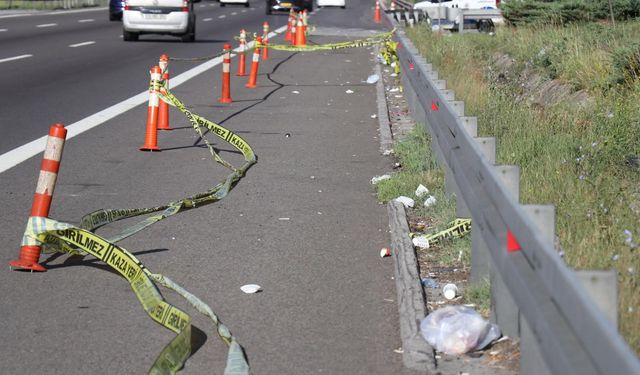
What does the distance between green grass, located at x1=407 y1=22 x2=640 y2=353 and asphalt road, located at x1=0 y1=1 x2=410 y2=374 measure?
1.13 metres

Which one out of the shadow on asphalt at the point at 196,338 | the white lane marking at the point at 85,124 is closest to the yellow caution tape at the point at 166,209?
the shadow on asphalt at the point at 196,338

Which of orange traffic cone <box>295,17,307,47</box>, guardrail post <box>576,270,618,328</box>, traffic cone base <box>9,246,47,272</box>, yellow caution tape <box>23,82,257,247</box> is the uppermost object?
guardrail post <box>576,270,618,328</box>

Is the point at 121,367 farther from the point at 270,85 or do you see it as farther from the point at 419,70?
the point at 270,85

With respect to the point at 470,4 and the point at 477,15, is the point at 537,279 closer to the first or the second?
the point at 477,15

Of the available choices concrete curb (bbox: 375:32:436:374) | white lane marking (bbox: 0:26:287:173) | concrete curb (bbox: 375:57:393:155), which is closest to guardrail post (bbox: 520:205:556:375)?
concrete curb (bbox: 375:32:436:374)

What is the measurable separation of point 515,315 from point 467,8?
31.2 meters

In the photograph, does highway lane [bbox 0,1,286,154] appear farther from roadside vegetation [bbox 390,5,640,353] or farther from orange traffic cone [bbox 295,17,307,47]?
roadside vegetation [bbox 390,5,640,353]

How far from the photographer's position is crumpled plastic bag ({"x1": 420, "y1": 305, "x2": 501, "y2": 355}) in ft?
18.5

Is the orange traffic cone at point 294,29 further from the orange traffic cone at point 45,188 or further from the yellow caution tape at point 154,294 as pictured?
the yellow caution tape at point 154,294

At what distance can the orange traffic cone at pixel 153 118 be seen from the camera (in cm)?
1274

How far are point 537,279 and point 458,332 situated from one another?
113 cm

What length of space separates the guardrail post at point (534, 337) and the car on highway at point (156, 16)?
91.9ft

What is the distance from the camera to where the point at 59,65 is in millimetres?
23844

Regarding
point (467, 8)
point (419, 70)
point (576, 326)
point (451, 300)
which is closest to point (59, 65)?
point (419, 70)
